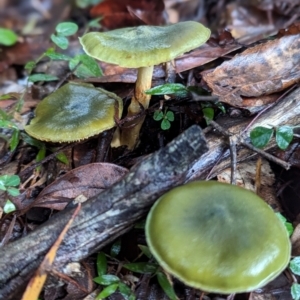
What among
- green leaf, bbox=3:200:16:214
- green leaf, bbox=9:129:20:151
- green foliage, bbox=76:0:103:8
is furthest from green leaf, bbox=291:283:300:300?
green foliage, bbox=76:0:103:8

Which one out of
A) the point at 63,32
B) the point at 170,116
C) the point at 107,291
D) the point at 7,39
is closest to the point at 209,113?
the point at 170,116

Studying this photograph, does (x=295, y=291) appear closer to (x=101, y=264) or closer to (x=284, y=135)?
(x=284, y=135)

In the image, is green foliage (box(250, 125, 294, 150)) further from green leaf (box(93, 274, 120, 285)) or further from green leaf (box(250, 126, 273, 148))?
green leaf (box(93, 274, 120, 285))

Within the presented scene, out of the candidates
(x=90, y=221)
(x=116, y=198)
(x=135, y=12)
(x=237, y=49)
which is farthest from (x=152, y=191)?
(x=135, y=12)

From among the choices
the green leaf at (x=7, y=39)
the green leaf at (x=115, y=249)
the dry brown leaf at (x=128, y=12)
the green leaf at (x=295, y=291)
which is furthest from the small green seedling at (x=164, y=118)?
the green leaf at (x=7, y=39)

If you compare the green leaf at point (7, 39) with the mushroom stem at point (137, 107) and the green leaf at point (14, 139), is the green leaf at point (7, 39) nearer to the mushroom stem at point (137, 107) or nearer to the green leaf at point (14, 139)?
the green leaf at point (14, 139)

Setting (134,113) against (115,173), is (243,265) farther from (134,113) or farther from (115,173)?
(134,113)
